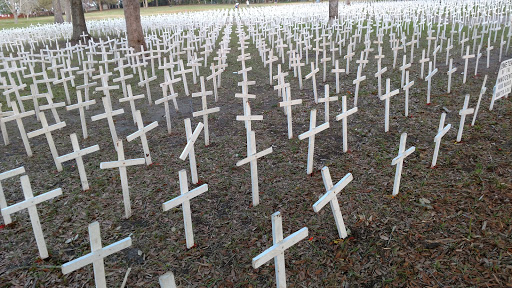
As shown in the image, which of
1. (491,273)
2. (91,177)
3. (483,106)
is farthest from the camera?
(483,106)

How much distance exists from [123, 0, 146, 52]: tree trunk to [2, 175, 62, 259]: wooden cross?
12.1 meters

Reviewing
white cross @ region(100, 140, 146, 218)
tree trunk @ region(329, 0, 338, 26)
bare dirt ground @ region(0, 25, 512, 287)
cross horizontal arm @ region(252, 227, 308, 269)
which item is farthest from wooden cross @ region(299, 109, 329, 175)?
tree trunk @ region(329, 0, 338, 26)

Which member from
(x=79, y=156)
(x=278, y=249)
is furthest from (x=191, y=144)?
(x=278, y=249)

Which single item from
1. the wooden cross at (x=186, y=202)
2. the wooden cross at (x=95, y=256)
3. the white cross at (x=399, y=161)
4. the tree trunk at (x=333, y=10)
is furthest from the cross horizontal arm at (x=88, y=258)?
the tree trunk at (x=333, y=10)

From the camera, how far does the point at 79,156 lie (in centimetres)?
442

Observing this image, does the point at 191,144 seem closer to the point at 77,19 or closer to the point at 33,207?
the point at 33,207

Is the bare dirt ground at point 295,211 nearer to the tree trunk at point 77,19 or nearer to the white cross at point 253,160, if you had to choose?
the white cross at point 253,160

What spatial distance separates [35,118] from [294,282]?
23.8ft

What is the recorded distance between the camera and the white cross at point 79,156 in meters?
4.19

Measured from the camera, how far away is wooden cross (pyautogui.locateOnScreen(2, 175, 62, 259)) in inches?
127

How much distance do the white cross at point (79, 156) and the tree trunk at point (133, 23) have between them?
1083cm

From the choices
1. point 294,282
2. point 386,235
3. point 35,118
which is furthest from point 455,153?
point 35,118

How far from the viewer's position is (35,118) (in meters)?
7.89

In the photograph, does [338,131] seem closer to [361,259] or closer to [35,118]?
[361,259]
